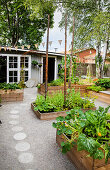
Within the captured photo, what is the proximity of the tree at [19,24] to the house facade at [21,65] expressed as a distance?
6.72 m

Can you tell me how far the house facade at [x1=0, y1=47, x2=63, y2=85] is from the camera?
7.86 m

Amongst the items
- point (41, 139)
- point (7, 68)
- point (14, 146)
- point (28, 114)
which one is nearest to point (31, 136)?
point (41, 139)

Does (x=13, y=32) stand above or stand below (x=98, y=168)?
above

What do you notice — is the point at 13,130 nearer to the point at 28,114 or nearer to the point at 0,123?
the point at 0,123

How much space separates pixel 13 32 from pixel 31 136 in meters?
14.4

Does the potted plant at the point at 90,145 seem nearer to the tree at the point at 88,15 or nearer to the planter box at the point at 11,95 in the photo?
the planter box at the point at 11,95

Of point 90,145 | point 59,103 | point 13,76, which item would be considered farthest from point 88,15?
point 90,145

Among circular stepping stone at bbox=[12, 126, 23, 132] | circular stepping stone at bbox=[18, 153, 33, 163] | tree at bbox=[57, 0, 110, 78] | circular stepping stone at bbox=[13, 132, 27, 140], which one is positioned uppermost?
tree at bbox=[57, 0, 110, 78]

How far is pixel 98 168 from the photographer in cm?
144

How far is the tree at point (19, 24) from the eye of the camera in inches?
546

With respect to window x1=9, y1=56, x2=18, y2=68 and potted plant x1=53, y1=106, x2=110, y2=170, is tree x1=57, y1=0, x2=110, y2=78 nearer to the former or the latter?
window x1=9, y1=56, x2=18, y2=68

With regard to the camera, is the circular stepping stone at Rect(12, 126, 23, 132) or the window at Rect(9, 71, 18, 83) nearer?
the circular stepping stone at Rect(12, 126, 23, 132)

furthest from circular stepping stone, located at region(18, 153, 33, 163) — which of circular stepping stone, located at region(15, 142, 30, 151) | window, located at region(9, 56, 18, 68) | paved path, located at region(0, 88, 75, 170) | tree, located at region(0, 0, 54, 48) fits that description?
tree, located at region(0, 0, 54, 48)

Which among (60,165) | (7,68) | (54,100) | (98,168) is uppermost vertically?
(7,68)
